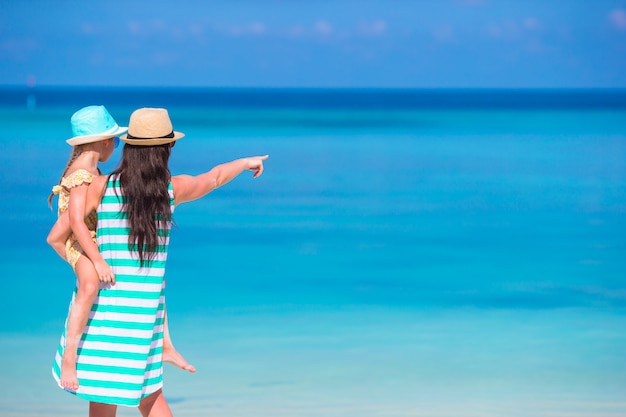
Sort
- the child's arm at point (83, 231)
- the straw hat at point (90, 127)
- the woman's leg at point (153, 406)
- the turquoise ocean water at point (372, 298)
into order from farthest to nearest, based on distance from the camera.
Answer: the turquoise ocean water at point (372, 298)
the woman's leg at point (153, 406)
the straw hat at point (90, 127)
the child's arm at point (83, 231)

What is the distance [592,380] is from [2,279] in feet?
13.1

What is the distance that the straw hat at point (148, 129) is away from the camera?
256 centimetres

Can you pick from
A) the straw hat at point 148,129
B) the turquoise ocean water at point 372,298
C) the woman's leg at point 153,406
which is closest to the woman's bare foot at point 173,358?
the woman's leg at point 153,406

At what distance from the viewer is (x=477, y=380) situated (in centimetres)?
439

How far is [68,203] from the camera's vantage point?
2609 mm

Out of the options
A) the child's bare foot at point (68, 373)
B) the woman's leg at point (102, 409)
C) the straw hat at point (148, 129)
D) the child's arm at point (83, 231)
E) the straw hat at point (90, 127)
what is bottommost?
the woman's leg at point (102, 409)

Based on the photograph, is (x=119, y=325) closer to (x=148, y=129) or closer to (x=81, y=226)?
(x=81, y=226)

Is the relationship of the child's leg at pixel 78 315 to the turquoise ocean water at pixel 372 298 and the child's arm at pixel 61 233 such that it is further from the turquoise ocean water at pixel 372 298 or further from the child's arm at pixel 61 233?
the turquoise ocean water at pixel 372 298

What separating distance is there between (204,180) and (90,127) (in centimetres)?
29

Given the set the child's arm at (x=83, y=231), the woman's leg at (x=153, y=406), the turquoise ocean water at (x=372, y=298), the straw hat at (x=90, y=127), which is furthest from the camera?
the turquoise ocean water at (x=372, y=298)

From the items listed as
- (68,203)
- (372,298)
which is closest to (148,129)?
(68,203)

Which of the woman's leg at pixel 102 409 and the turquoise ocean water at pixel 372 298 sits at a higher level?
the turquoise ocean water at pixel 372 298

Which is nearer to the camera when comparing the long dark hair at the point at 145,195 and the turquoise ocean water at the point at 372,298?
the long dark hair at the point at 145,195

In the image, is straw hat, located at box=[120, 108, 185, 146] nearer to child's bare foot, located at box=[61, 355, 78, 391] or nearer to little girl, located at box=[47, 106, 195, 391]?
little girl, located at box=[47, 106, 195, 391]
